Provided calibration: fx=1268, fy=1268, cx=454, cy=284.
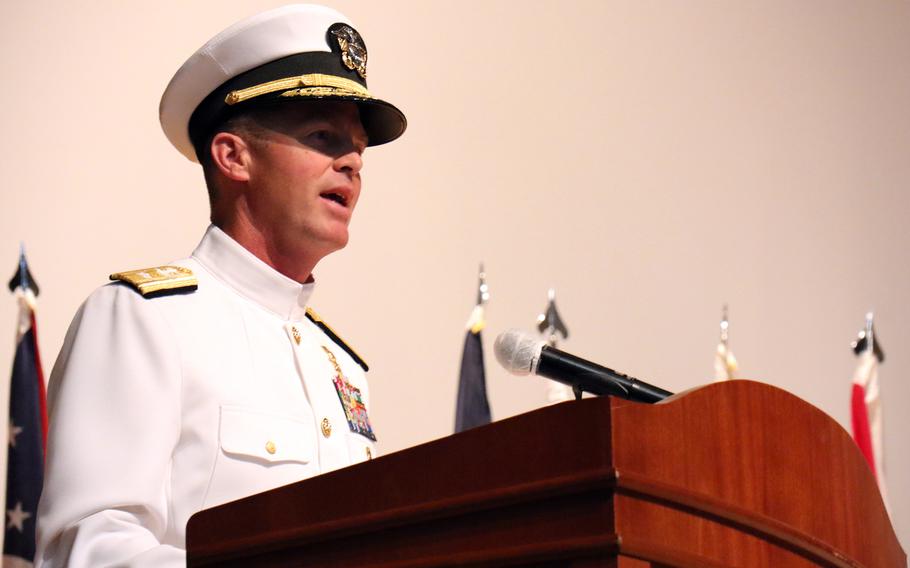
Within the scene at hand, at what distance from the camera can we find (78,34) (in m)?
3.76

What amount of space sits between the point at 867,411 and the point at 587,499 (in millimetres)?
3618

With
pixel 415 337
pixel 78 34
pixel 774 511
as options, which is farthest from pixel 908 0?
pixel 774 511

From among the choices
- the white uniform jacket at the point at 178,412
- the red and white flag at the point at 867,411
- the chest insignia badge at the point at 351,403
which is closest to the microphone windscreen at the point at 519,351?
the white uniform jacket at the point at 178,412

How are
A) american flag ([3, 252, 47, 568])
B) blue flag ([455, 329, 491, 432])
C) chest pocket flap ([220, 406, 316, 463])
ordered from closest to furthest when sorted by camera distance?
chest pocket flap ([220, 406, 316, 463]), american flag ([3, 252, 47, 568]), blue flag ([455, 329, 491, 432])

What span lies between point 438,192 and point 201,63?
2.51m

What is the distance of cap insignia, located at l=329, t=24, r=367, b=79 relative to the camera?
76.9 inches

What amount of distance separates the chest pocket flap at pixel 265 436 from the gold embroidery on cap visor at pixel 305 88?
0.48 metres

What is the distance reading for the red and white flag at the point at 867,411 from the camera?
4.23m

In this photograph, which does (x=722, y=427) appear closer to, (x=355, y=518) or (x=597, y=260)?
(x=355, y=518)

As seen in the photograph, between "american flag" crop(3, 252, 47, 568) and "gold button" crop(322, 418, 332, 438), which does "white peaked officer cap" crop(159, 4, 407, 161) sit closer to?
→ "gold button" crop(322, 418, 332, 438)

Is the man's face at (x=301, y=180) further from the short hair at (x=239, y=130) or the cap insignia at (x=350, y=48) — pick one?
the cap insignia at (x=350, y=48)

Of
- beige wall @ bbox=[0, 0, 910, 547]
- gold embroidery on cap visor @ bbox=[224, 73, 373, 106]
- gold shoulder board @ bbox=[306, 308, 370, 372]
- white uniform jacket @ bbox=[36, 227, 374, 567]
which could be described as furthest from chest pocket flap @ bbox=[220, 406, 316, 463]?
beige wall @ bbox=[0, 0, 910, 547]

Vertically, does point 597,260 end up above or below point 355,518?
above

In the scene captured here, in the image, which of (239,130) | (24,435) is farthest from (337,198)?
(24,435)
